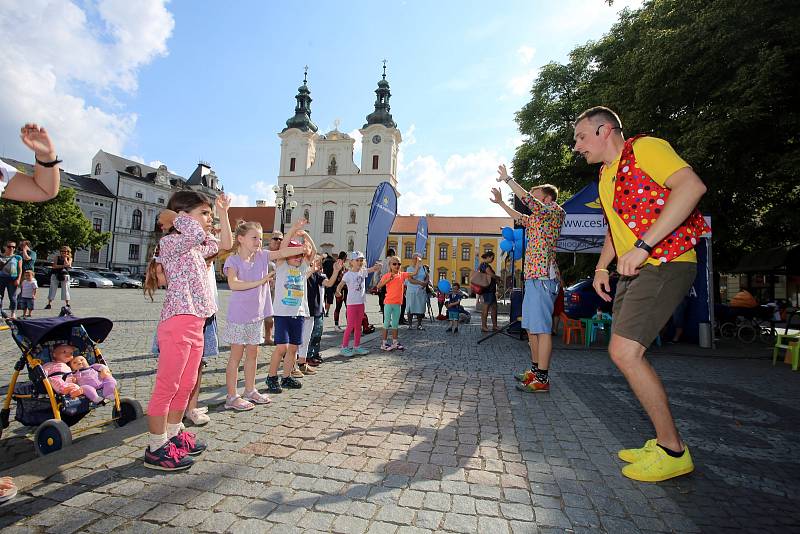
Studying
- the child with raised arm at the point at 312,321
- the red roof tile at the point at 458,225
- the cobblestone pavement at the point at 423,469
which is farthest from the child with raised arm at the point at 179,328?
the red roof tile at the point at 458,225

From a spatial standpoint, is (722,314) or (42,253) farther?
(42,253)

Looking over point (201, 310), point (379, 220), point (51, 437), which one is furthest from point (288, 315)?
point (379, 220)

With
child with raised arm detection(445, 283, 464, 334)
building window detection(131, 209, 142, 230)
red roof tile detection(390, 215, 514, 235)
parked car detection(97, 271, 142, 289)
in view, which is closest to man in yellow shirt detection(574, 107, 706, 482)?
child with raised arm detection(445, 283, 464, 334)

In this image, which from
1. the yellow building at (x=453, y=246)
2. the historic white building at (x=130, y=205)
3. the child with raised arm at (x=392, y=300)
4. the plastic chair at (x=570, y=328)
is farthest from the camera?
the yellow building at (x=453, y=246)

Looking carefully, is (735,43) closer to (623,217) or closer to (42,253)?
(623,217)

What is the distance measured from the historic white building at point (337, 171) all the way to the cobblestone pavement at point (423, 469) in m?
63.6

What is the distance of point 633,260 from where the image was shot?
253 centimetres

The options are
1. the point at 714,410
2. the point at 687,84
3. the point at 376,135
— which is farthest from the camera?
the point at 376,135

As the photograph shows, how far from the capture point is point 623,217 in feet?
9.28

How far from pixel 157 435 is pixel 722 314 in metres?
14.9

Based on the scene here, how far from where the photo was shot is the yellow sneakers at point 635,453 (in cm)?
276

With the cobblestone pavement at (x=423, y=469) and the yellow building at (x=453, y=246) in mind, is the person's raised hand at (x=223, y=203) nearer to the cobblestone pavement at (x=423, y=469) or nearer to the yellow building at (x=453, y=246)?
the cobblestone pavement at (x=423, y=469)

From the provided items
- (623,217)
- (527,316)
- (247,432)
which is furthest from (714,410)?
(247,432)

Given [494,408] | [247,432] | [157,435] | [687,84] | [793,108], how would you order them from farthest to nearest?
[687,84] < [793,108] < [494,408] < [247,432] < [157,435]
